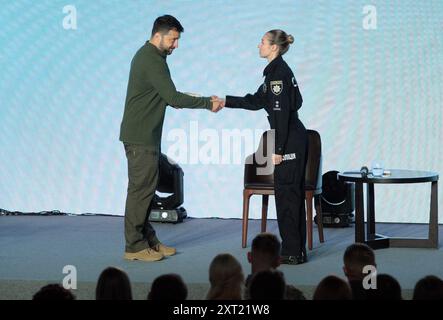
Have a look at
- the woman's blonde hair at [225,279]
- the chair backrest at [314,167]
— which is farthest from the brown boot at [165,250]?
the woman's blonde hair at [225,279]

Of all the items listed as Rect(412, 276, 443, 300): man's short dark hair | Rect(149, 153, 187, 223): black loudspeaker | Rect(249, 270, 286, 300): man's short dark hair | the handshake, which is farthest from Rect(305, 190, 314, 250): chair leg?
Rect(249, 270, 286, 300): man's short dark hair

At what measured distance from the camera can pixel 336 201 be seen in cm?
649

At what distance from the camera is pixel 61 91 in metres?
7.28

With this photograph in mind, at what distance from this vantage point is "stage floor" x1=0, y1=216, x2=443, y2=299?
14.4 ft

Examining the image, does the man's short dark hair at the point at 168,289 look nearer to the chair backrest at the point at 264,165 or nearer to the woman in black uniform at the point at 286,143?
the woman in black uniform at the point at 286,143

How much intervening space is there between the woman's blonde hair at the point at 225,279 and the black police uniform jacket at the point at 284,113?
211 cm

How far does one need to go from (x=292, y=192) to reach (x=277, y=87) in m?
0.61

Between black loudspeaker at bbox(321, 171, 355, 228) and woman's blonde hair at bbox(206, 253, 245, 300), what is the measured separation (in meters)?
3.71

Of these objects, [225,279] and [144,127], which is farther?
[144,127]

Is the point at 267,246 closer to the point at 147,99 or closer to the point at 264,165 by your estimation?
the point at 147,99

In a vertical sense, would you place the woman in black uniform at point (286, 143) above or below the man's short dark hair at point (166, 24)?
below

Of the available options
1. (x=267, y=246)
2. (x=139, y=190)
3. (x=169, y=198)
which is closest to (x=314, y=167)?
(x=139, y=190)

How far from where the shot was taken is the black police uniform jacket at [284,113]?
4.84 meters

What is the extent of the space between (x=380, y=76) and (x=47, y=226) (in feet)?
9.41
